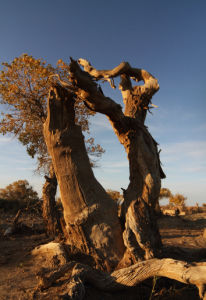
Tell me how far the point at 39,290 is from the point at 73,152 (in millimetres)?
3115

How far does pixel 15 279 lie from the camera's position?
15.4 feet

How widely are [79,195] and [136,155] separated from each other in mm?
1814

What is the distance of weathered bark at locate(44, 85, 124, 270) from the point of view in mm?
4984

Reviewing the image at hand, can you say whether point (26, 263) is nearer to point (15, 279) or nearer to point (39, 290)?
point (15, 279)

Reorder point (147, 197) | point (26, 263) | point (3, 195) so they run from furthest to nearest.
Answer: point (3, 195), point (26, 263), point (147, 197)

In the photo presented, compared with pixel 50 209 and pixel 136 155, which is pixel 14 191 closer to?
pixel 50 209

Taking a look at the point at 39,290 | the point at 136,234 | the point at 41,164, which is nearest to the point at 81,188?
the point at 136,234

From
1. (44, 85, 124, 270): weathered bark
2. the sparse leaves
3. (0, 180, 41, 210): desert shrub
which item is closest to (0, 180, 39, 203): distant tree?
Answer: (0, 180, 41, 210): desert shrub

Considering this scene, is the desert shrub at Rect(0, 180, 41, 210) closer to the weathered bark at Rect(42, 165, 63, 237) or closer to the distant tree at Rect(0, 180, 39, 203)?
the distant tree at Rect(0, 180, 39, 203)

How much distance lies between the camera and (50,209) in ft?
33.8

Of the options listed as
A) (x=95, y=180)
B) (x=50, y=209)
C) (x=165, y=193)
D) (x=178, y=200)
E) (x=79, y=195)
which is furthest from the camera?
(x=165, y=193)

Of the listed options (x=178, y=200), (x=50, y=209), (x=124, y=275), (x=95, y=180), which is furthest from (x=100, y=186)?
(x=178, y=200)

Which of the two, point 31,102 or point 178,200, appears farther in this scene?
point 178,200

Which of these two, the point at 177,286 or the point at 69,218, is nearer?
the point at 177,286
